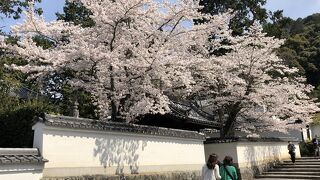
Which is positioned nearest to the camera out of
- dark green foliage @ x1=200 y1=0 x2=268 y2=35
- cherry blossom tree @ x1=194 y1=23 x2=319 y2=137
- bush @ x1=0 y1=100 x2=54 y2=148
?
bush @ x1=0 y1=100 x2=54 y2=148

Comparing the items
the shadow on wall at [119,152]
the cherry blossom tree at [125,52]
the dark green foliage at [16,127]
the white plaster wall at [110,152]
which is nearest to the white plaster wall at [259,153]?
the white plaster wall at [110,152]

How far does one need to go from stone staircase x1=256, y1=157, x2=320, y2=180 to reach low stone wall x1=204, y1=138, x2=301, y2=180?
1.54 feet

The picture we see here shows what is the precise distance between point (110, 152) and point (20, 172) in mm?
3789

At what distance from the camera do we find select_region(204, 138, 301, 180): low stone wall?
2103cm

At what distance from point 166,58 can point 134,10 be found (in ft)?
6.29

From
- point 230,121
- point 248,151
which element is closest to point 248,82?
point 230,121

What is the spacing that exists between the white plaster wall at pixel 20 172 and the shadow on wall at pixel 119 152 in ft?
8.27

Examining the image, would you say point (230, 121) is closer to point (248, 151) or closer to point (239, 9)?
point (248, 151)

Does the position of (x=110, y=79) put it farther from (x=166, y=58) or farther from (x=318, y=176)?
(x=318, y=176)

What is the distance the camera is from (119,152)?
12688mm

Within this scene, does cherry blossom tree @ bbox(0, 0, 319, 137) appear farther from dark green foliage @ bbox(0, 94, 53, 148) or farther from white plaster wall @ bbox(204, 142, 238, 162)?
white plaster wall @ bbox(204, 142, 238, 162)

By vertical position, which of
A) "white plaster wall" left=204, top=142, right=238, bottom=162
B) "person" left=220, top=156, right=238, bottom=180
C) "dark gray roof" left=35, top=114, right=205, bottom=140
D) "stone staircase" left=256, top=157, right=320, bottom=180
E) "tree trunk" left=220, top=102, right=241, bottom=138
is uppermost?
"tree trunk" left=220, top=102, right=241, bottom=138

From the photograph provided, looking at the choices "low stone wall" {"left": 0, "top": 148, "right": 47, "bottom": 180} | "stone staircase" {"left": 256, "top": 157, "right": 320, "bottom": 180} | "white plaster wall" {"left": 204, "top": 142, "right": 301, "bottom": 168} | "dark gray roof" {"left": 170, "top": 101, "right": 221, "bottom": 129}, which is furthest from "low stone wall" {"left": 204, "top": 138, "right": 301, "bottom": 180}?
"low stone wall" {"left": 0, "top": 148, "right": 47, "bottom": 180}

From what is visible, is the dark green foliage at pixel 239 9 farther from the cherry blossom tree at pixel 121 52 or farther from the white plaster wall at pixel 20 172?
the white plaster wall at pixel 20 172
